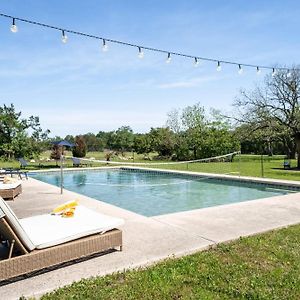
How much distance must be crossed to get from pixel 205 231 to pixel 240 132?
74.7ft

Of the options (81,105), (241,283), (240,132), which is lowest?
(241,283)

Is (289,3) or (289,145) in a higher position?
(289,3)

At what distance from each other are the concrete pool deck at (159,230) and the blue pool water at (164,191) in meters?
2.39

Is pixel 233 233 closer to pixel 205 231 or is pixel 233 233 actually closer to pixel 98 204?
pixel 205 231

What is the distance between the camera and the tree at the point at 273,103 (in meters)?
22.9

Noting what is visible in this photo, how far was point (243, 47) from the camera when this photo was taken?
12898 mm

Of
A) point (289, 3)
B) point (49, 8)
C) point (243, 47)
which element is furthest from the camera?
point (243, 47)

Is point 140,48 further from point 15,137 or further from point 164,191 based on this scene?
point 15,137

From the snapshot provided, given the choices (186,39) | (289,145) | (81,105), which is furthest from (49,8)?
(289,145)

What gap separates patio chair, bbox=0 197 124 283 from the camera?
11.8 feet

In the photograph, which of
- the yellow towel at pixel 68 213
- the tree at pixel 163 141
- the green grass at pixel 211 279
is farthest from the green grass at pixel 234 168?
the tree at pixel 163 141

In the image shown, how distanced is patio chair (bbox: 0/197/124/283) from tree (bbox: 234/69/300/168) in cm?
2019

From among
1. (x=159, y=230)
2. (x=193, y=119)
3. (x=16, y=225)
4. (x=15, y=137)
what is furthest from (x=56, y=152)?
(x=16, y=225)

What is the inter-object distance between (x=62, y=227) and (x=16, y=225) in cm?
76
